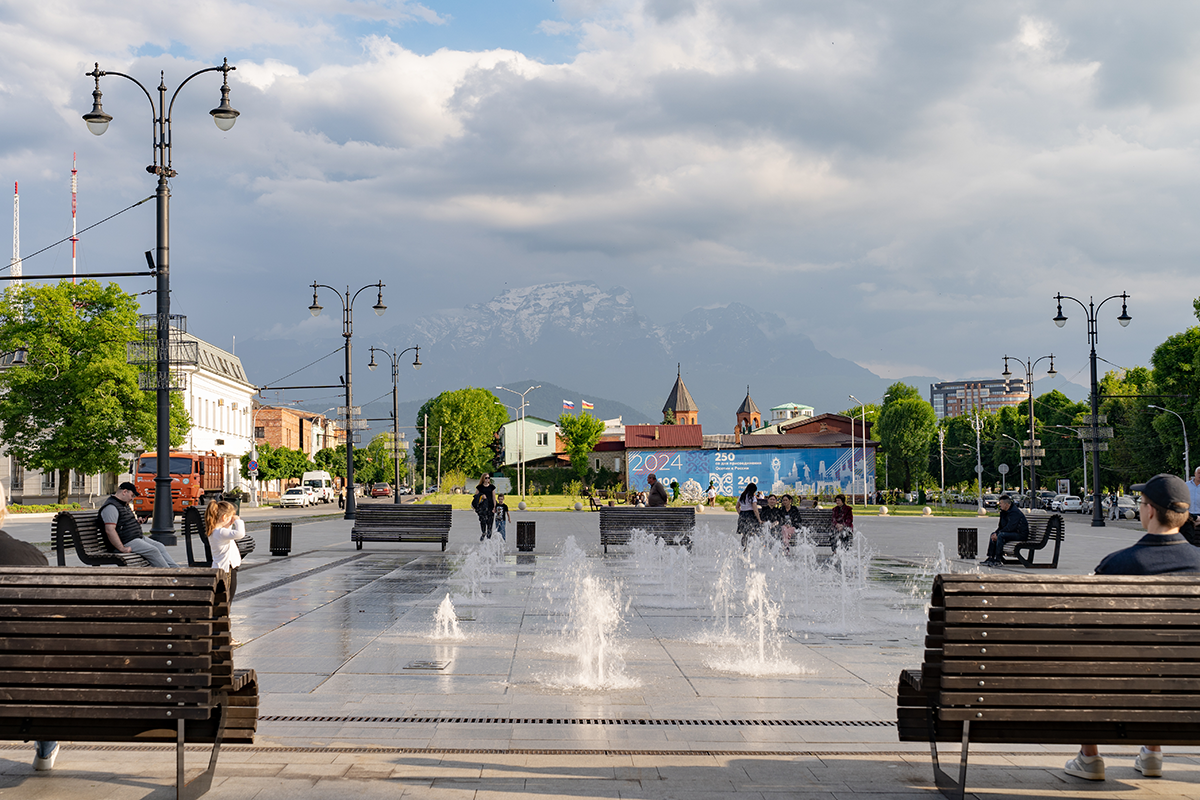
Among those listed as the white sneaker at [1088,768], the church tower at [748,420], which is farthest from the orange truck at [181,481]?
the church tower at [748,420]

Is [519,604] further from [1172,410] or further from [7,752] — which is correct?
[1172,410]

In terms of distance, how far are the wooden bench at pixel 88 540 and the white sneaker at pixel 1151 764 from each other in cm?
1020

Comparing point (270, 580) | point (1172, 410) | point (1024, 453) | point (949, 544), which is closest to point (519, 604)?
point (270, 580)

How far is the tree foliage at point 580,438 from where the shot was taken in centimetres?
9462

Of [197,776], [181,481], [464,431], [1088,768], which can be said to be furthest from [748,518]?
[464,431]

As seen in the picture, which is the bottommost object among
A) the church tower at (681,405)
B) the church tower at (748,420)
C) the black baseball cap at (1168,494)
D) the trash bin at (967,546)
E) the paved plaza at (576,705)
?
the trash bin at (967,546)

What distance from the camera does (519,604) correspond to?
12094 mm

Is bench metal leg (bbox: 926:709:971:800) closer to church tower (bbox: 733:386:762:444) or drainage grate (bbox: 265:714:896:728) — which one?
drainage grate (bbox: 265:714:896:728)

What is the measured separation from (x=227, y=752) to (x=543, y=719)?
Result: 190 cm

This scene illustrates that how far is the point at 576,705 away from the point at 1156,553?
12.1 ft

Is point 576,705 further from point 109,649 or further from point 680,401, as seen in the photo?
point 680,401

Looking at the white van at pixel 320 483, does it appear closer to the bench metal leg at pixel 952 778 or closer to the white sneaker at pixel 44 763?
the white sneaker at pixel 44 763

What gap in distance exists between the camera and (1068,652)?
14.4 ft

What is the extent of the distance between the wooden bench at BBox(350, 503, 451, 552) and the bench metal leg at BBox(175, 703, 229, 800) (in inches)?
617
